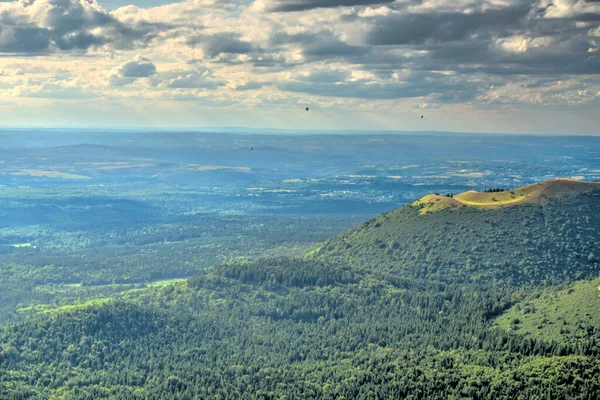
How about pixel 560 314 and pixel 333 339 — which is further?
pixel 333 339

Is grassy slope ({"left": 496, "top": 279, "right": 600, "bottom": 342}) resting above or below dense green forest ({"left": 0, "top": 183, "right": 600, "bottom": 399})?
above

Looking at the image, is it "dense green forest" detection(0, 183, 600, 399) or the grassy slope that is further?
the grassy slope

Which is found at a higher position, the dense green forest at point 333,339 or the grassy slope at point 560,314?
the grassy slope at point 560,314

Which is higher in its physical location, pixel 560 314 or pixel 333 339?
pixel 560 314

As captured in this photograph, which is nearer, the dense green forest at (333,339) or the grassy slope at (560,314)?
the dense green forest at (333,339)

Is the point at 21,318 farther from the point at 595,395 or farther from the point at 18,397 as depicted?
the point at 595,395

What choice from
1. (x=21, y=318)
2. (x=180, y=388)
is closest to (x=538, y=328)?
(x=180, y=388)
